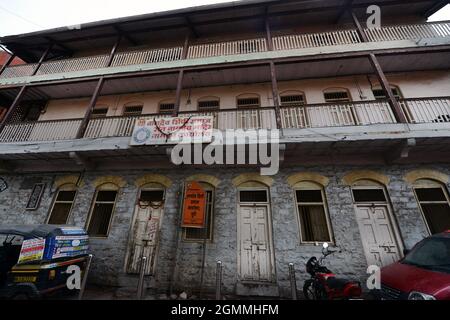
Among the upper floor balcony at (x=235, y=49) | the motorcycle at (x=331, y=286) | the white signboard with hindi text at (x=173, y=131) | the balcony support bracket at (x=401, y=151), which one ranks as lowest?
the motorcycle at (x=331, y=286)

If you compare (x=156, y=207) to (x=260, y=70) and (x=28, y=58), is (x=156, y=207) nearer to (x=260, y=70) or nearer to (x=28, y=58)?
(x=260, y=70)

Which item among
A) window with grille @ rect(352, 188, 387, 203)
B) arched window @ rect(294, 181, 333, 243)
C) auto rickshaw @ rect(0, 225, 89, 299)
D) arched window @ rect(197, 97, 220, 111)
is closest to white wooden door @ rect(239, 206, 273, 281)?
arched window @ rect(294, 181, 333, 243)

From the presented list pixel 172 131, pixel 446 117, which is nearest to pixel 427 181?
pixel 446 117

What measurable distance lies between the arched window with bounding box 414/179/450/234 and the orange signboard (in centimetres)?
684

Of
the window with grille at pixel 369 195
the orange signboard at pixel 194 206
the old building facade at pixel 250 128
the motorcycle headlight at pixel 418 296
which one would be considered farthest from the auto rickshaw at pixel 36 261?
the window with grille at pixel 369 195

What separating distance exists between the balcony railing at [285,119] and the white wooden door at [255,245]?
3.08 m

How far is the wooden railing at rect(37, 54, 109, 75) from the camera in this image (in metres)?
9.34

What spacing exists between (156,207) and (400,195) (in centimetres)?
814

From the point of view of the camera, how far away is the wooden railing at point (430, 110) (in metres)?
6.35

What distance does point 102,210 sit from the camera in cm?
741

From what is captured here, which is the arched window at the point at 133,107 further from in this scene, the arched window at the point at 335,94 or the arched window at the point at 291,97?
the arched window at the point at 335,94

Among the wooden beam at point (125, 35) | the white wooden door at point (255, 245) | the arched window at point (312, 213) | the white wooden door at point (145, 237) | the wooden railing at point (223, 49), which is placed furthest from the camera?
the wooden beam at point (125, 35)

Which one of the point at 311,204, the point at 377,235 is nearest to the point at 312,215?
the point at 311,204

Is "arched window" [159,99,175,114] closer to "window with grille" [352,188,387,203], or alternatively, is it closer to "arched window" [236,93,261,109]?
"arched window" [236,93,261,109]
